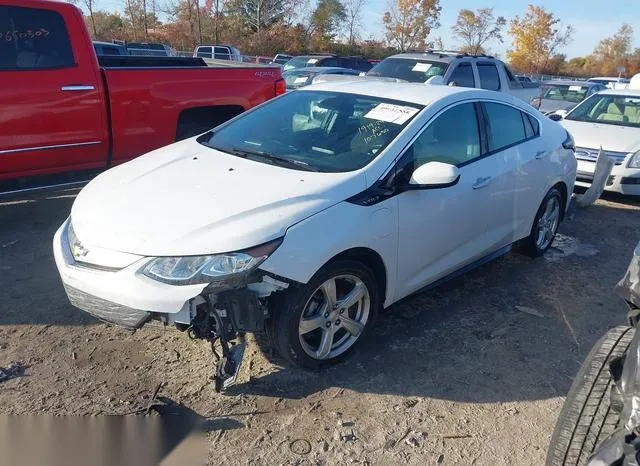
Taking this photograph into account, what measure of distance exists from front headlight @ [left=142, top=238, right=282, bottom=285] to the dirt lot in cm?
73

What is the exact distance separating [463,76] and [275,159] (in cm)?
846

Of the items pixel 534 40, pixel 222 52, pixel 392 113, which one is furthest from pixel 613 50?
pixel 392 113

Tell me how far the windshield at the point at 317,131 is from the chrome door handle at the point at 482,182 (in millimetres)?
708

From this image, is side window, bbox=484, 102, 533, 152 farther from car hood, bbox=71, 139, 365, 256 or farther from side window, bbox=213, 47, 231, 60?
side window, bbox=213, 47, 231, 60

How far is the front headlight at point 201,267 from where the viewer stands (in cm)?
295

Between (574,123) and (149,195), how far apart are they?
25.3 feet

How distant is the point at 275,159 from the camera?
387 cm

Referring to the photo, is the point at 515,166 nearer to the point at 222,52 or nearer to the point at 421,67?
the point at 421,67

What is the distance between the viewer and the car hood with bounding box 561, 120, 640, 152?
8203mm

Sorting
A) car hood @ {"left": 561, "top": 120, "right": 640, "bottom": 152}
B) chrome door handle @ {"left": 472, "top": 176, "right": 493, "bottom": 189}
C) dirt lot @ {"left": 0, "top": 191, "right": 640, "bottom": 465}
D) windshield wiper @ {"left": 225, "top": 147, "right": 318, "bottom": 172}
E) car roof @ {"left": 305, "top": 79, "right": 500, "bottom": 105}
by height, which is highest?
car roof @ {"left": 305, "top": 79, "right": 500, "bottom": 105}

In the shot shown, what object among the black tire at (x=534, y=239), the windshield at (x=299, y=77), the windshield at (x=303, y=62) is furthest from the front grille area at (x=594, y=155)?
the windshield at (x=303, y=62)

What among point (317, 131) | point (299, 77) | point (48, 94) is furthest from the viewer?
point (299, 77)

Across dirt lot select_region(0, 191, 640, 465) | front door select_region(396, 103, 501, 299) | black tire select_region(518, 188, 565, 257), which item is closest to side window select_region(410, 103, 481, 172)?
front door select_region(396, 103, 501, 299)

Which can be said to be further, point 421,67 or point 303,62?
point 303,62
